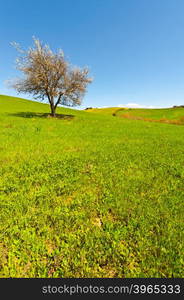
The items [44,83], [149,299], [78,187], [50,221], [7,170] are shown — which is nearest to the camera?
[149,299]

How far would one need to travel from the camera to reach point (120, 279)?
261cm

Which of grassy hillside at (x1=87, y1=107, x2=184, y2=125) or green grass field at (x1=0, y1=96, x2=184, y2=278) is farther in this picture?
grassy hillside at (x1=87, y1=107, x2=184, y2=125)

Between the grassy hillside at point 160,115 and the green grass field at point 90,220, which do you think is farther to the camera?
the grassy hillside at point 160,115

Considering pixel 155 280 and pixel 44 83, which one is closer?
pixel 155 280

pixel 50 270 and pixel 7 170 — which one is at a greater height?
pixel 7 170

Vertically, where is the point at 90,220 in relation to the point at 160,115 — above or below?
below

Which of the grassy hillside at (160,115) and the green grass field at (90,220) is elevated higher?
the grassy hillside at (160,115)

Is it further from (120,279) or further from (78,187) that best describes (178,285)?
(78,187)

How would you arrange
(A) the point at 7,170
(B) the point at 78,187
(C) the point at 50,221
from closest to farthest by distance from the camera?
(C) the point at 50,221, (B) the point at 78,187, (A) the point at 7,170

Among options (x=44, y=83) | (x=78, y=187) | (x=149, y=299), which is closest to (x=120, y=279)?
(x=149, y=299)

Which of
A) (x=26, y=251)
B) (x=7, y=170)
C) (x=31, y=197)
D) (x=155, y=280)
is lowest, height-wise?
(x=155, y=280)

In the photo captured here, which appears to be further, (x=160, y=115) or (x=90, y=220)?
(x=160, y=115)

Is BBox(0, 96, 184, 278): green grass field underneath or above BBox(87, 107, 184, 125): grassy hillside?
underneath

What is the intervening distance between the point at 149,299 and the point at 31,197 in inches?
143
